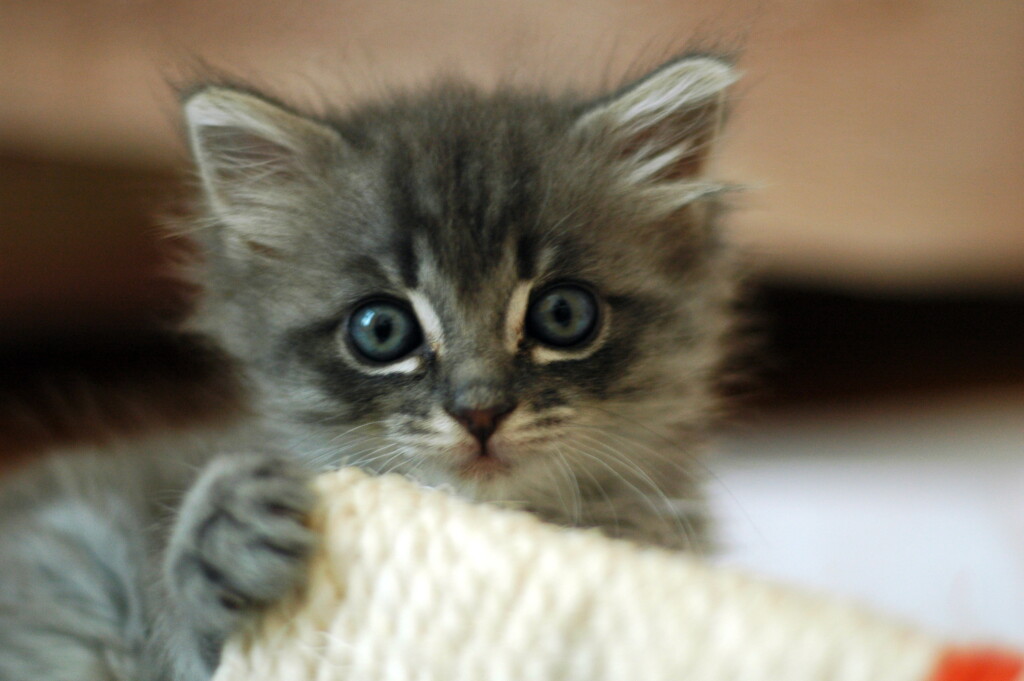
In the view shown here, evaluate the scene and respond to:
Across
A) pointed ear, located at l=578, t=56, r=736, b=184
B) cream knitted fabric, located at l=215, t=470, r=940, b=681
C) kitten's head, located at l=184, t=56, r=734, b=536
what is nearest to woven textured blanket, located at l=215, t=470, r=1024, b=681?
Result: cream knitted fabric, located at l=215, t=470, r=940, b=681

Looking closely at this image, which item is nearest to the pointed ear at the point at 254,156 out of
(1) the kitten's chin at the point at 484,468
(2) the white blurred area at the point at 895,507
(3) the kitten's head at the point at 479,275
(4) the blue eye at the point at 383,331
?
(3) the kitten's head at the point at 479,275

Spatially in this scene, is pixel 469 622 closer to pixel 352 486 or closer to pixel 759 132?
pixel 352 486

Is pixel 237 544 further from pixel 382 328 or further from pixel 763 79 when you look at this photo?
pixel 763 79

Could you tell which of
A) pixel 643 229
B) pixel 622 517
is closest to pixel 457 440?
pixel 622 517

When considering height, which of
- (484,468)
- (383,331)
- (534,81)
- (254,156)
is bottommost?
(484,468)

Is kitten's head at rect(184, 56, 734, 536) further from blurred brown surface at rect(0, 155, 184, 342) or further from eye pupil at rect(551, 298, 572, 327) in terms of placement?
blurred brown surface at rect(0, 155, 184, 342)

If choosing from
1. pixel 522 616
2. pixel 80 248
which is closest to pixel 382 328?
pixel 522 616
